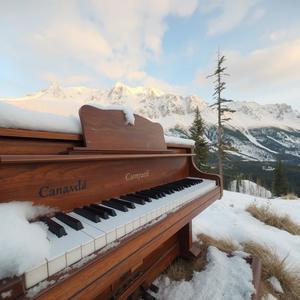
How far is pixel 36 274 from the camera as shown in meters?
0.75

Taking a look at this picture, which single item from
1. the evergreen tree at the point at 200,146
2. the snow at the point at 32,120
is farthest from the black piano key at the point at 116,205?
the evergreen tree at the point at 200,146

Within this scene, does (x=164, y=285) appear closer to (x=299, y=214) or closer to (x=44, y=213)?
(x=44, y=213)

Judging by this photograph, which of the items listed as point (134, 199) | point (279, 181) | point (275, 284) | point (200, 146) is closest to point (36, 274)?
point (134, 199)

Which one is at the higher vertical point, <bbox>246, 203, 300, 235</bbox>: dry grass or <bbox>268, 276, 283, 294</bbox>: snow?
<bbox>268, 276, 283, 294</bbox>: snow

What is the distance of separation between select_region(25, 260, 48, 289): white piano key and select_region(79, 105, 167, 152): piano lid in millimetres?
759

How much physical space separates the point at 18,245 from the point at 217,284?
2.00m

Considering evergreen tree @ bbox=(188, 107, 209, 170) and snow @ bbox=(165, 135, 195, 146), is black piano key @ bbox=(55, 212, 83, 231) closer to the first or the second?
snow @ bbox=(165, 135, 195, 146)

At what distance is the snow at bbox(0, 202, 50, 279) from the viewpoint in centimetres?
72

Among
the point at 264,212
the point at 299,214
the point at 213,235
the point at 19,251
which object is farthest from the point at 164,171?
the point at 299,214

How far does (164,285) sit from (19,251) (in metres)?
2.02

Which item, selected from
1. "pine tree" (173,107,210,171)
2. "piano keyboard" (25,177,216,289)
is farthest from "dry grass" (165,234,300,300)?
"pine tree" (173,107,210,171)

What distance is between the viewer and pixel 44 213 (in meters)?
1.16

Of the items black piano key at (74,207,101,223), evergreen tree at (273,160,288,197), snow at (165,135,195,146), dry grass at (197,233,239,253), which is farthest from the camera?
evergreen tree at (273,160,288,197)

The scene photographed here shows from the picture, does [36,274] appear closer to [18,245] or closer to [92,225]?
[18,245]
